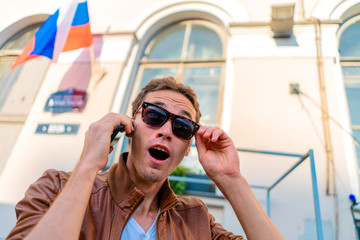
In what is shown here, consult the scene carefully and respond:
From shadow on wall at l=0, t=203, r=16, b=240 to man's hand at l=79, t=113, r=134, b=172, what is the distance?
343 centimetres

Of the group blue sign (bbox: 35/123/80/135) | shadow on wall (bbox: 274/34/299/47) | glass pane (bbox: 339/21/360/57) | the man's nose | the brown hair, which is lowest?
the man's nose

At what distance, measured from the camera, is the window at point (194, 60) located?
458cm

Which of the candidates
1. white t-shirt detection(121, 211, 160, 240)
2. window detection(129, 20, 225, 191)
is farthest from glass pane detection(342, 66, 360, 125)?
white t-shirt detection(121, 211, 160, 240)

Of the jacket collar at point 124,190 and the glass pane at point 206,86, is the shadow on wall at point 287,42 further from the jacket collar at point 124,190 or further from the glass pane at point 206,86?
the jacket collar at point 124,190

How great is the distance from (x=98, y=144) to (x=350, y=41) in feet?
19.1

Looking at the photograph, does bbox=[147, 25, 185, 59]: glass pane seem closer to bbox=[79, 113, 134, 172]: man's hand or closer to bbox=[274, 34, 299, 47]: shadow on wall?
bbox=[274, 34, 299, 47]: shadow on wall

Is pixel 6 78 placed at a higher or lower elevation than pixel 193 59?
lower

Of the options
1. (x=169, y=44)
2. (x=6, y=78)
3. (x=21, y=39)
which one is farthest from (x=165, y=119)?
(x=21, y=39)

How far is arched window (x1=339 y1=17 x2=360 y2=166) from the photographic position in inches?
153

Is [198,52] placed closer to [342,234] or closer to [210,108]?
[210,108]

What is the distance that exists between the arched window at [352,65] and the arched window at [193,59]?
2420mm

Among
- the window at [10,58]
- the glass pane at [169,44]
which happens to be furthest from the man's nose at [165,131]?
the window at [10,58]

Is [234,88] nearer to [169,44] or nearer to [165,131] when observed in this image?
[169,44]

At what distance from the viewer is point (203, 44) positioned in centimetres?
538
